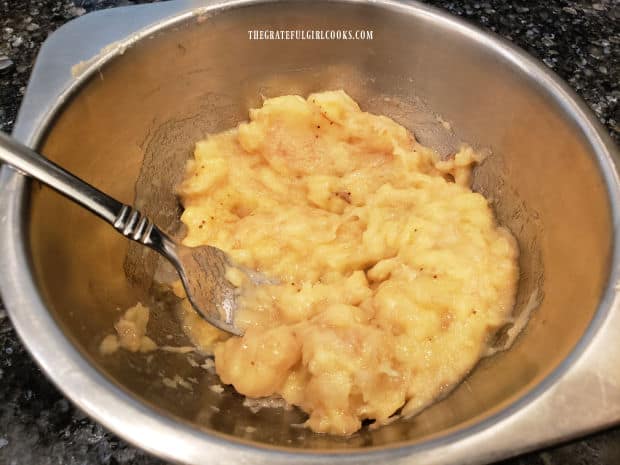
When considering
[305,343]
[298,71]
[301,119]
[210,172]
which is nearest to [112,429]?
[305,343]

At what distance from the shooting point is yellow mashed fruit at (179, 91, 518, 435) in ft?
3.70

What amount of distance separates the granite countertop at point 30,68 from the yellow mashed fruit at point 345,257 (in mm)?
279

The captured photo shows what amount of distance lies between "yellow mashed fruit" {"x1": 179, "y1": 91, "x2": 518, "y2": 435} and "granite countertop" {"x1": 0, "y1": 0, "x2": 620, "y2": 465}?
0.92 ft

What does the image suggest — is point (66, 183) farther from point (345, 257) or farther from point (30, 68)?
point (30, 68)

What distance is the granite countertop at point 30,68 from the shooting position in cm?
104

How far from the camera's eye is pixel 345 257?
1.33 meters

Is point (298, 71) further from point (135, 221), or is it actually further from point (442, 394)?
point (442, 394)

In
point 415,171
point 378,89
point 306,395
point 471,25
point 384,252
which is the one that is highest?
point 471,25

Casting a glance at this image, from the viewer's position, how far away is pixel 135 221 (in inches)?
43.9

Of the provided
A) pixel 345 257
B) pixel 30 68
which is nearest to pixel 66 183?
pixel 345 257

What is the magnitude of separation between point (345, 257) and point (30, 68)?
1191 mm

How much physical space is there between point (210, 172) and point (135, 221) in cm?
42

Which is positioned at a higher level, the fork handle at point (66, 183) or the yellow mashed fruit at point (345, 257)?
the fork handle at point (66, 183)

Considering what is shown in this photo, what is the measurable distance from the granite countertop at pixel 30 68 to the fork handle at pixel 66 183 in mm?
361
